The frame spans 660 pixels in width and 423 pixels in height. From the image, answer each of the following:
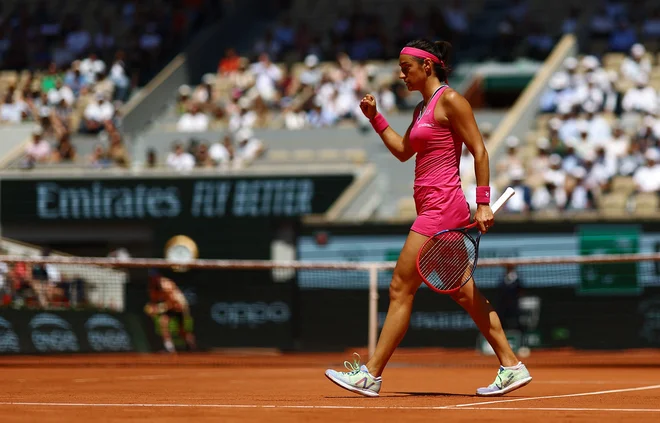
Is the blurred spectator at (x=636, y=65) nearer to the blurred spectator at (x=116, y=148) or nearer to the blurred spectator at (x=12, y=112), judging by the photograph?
the blurred spectator at (x=116, y=148)

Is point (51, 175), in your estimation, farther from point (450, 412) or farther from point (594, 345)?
point (450, 412)

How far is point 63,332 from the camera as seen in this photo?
64.8 ft

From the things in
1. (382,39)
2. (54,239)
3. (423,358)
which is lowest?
(423,358)

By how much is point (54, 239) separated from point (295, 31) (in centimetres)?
887

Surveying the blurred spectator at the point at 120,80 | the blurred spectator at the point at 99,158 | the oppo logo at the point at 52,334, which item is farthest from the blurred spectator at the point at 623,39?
the oppo logo at the point at 52,334

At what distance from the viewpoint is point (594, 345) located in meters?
20.2

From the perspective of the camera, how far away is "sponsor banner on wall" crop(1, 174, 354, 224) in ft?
80.7

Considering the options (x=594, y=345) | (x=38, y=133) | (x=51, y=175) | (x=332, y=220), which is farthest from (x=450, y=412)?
(x=38, y=133)

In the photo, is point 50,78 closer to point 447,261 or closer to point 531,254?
point 531,254

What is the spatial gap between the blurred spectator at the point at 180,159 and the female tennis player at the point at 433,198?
1757cm

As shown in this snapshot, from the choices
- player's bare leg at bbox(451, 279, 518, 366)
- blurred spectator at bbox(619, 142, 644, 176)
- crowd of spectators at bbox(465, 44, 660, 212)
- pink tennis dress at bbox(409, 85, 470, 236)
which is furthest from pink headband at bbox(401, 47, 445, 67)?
blurred spectator at bbox(619, 142, 644, 176)

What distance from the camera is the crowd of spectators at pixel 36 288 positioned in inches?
776

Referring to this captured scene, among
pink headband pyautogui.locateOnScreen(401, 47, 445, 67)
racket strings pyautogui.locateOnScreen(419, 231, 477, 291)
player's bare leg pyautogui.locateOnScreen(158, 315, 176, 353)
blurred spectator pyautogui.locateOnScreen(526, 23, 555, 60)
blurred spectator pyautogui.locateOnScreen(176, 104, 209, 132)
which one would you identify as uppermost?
blurred spectator pyautogui.locateOnScreen(526, 23, 555, 60)

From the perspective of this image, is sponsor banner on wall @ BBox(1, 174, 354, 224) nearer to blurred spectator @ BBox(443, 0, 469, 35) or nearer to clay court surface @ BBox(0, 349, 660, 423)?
clay court surface @ BBox(0, 349, 660, 423)
